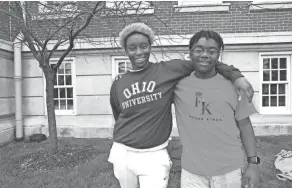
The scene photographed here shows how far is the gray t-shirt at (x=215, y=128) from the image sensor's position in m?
2.00

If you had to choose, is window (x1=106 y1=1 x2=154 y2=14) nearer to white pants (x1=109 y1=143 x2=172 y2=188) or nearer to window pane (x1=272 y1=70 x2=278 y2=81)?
white pants (x1=109 y1=143 x2=172 y2=188)

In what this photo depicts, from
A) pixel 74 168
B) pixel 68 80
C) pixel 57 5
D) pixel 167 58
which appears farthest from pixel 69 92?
pixel 74 168

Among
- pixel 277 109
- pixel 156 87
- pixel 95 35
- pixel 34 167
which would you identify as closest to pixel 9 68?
pixel 95 35

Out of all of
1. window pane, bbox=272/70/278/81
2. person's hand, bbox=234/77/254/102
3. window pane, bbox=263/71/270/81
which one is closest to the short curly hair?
person's hand, bbox=234/77/254/102

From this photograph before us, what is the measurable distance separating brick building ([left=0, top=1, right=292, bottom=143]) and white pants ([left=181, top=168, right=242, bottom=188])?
558 cm

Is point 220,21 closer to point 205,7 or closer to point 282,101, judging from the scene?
point 205,7

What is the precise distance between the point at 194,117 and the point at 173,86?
379 mm

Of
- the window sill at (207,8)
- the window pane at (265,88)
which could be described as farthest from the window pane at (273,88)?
the window sill at (207,8)

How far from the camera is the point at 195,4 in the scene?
25.5 ft

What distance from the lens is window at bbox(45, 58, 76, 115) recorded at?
8242 mm

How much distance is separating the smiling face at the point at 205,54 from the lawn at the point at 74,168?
8.29ft

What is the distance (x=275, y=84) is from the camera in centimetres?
796

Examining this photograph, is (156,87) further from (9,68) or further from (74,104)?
(9,68)

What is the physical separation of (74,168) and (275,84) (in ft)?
21.7
